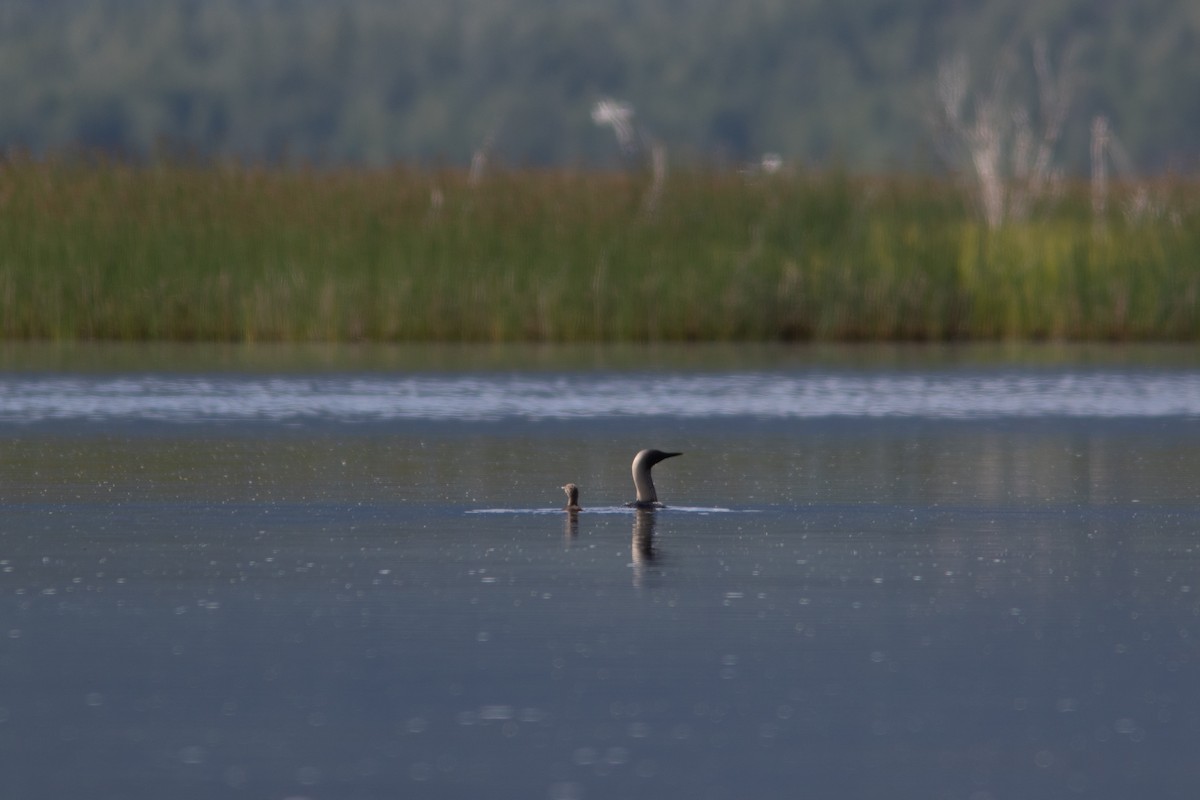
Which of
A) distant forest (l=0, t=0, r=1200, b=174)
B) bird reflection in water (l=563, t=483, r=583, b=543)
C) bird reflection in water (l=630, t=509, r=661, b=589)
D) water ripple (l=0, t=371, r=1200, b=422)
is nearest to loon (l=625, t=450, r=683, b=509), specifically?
bird reflection in water (l=630, t=509, r=661, b=589)

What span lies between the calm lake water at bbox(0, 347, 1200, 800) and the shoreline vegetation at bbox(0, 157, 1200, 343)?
19.1 feet

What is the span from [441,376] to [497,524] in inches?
302

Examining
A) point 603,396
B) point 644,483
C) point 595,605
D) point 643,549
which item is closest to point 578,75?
point 603,396

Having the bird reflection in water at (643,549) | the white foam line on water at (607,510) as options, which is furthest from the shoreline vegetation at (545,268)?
the bird reflection in water at (643,549)

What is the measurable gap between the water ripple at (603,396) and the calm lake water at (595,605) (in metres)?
0.17

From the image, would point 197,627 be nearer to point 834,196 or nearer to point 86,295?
point 86,295

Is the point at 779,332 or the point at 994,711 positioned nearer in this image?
the point at 994,711

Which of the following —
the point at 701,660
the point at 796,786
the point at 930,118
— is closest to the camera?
the point at 796,786

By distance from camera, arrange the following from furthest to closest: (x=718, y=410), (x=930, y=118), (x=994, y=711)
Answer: (x=930, y=118)
(x=718, y=410)
(x=994, y=711)

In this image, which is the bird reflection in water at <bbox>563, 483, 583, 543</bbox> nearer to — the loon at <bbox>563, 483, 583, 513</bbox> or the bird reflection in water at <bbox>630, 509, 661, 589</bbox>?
the loon at <bbox>563, 483, 583, 513</bbox>

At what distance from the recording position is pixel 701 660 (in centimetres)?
610

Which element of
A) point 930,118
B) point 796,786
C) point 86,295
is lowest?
point 796,786

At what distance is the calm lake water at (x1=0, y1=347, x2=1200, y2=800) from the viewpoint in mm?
5070

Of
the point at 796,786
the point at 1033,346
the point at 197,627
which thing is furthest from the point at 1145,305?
the point at 796,786
